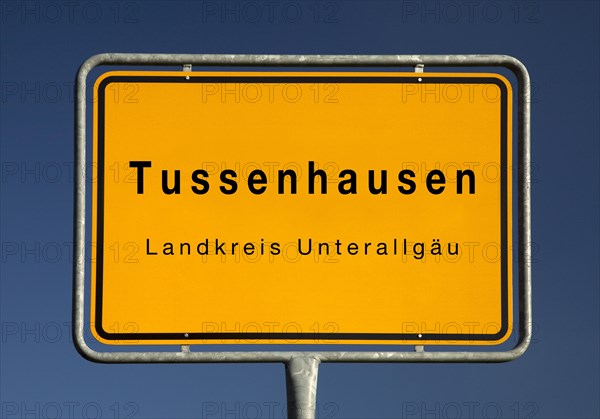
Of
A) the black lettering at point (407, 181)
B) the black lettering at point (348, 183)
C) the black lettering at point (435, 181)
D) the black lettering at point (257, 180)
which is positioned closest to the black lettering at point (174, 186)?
the black lettering at point (257, 180)

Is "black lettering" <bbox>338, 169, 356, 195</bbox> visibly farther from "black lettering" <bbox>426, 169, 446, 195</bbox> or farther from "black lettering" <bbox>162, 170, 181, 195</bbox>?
"black lettering" <bbox>162, 170, 181, 195</bbox>

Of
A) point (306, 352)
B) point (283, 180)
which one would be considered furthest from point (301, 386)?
point (283, 180)

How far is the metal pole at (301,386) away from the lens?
379cm

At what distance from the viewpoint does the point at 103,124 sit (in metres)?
4.18

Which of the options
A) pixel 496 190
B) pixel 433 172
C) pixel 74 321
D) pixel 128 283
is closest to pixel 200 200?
pixel 128 283

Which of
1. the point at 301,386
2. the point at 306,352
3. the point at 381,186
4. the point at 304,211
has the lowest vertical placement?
the point at 301,386

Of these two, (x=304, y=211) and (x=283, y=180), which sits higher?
(x=283, y=180)

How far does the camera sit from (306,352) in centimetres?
391

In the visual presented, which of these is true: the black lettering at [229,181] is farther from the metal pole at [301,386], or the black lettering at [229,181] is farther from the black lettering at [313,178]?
the metal pole at [301,386]

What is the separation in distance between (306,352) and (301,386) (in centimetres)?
15

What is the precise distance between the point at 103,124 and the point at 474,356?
1830 millimetres

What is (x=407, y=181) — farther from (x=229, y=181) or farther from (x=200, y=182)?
(x=200, y=182)

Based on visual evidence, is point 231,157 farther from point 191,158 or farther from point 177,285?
point 177,285

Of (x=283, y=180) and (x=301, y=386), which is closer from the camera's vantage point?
(x=301, y=386)
